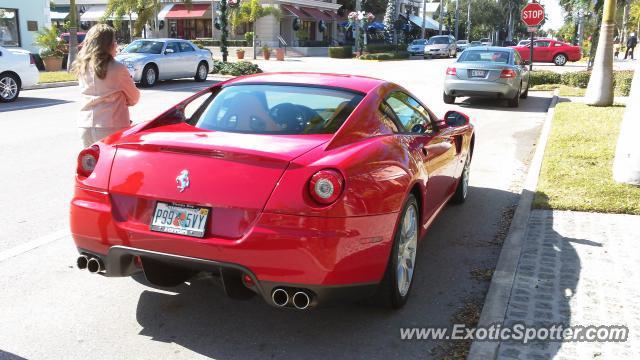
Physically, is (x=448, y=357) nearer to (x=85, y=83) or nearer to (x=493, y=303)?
(x=493, y=303)

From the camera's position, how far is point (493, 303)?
4094 millimetres

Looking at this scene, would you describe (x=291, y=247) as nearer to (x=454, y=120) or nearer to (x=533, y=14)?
(x=454, y=120)

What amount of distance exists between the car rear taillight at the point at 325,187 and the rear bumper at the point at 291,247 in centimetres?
12

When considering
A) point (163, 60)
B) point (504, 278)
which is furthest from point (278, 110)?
point (163, 60)

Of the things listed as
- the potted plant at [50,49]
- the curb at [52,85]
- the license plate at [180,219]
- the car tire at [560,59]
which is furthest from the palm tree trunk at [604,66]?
the car tire at [560,59]

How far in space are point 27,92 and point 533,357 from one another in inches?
708

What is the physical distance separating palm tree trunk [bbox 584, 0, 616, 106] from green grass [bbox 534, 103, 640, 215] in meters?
2.28

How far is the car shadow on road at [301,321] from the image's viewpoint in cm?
355

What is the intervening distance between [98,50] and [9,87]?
474 inches

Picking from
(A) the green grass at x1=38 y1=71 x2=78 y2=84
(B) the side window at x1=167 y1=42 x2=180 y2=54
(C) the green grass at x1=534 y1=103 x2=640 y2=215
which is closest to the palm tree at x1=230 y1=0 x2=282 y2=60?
(B) the side window at x1=167 y1=42 x2=180 y2=54

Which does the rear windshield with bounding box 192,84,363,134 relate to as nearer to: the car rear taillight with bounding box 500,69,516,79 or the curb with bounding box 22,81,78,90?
the car rear taillight with bounding box 500,69,516,79

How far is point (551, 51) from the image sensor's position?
40.8 metres

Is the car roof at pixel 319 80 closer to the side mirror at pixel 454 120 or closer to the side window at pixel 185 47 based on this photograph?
the side mirror at pixel 454 120

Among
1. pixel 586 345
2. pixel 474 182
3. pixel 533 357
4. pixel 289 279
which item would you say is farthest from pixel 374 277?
pixel 474 182
